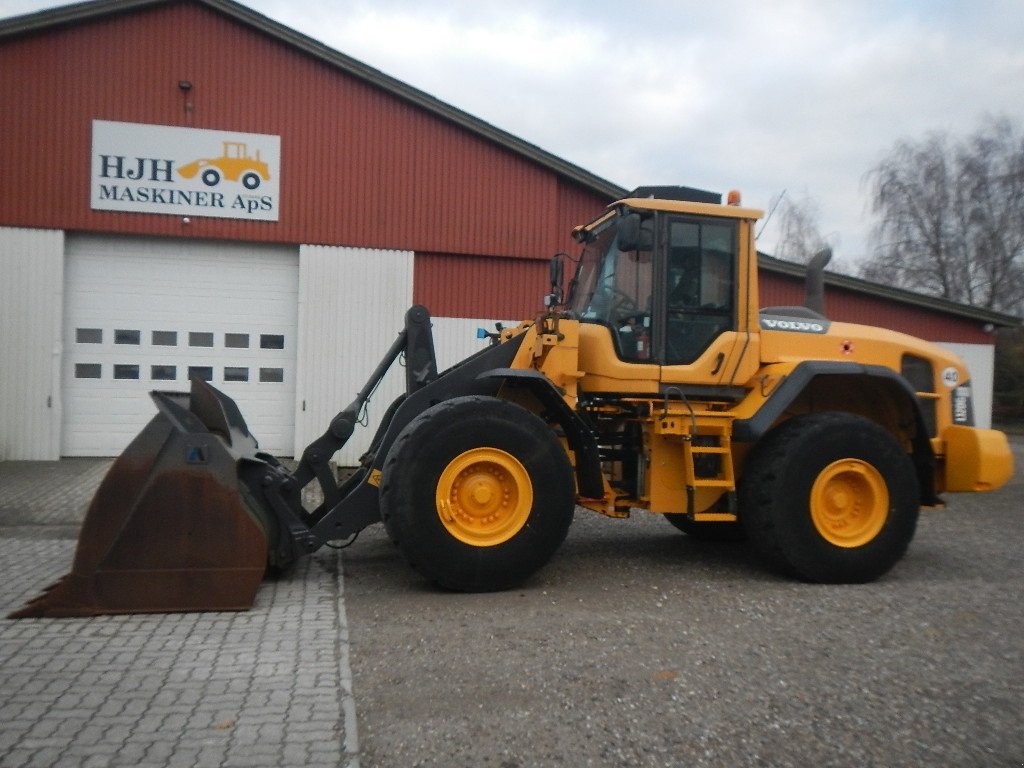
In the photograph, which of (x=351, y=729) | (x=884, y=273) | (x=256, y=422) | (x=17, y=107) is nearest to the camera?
(x=351, y=729)

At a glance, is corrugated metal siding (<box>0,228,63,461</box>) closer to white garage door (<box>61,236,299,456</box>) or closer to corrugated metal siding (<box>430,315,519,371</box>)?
white garage door (<box>61,236,299,456</box>)

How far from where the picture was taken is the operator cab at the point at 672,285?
6672 millimetres

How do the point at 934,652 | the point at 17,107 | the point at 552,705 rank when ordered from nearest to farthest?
the point at 552,705 → the point at 934,652 → the point at 17,107

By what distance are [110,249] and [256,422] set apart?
10.7ft

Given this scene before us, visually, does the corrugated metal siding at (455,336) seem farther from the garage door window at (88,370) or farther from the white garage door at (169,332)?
the garage door window at (88,370)

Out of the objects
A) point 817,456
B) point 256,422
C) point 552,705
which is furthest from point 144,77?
point 552,705

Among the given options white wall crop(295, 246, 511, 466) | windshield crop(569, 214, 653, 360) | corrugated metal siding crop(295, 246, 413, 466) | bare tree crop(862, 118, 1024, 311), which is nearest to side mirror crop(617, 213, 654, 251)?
windshield crop(569, 214, 653, 360)

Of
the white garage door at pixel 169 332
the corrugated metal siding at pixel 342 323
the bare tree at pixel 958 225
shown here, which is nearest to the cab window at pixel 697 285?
the corrugated metal siding at pixel 342 323

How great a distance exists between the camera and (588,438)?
6480 millimetres

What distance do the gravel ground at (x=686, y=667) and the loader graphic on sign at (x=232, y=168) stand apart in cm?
756

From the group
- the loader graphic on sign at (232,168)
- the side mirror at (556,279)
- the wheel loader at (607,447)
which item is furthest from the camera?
the loader graphic on sign at (232,168)

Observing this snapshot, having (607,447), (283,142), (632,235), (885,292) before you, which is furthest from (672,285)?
(885,292)

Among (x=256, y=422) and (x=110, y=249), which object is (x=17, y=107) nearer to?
(x=110, y=249)

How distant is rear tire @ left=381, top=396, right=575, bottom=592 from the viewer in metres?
5.77
